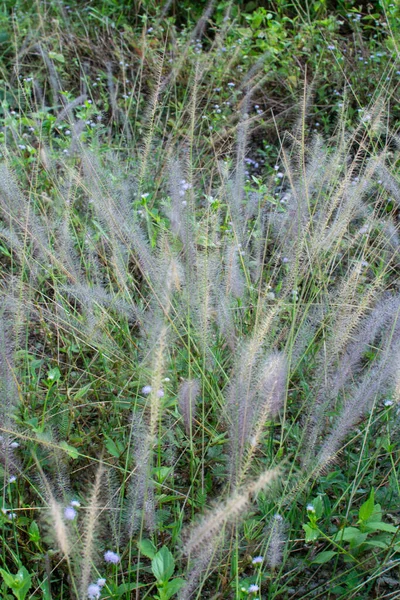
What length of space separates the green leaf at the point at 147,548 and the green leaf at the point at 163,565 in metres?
0.04

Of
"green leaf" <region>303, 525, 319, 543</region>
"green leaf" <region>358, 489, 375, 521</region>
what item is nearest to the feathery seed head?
"green leaf" <region>303, 525, 319, 543</region>

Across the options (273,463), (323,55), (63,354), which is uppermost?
(323,55)

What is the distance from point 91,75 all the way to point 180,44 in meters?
0.58

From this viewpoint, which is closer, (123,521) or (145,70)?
(123,521)

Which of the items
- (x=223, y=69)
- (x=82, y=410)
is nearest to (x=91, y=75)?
(x=223, y=69)

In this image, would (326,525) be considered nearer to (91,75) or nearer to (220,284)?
(220,284)

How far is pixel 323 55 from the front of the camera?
354 centimetres

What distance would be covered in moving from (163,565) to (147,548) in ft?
0.25

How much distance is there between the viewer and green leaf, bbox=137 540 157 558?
1341mm

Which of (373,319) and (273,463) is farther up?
(373,319)

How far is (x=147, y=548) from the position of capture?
4.48ft

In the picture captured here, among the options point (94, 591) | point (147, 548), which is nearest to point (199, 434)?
point (147, 548)

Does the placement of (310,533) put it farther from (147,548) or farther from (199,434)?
(199,434)

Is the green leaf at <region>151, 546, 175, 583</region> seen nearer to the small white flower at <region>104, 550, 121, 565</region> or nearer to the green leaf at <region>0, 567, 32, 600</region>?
the small white flower at <region>104, 550, 121, 565</region>
